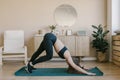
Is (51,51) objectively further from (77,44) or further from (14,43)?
(14,43)

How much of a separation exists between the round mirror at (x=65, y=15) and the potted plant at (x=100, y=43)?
753 mm

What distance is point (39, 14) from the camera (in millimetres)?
6727

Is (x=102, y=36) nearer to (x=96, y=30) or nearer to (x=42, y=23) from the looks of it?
(x=96, y=30)

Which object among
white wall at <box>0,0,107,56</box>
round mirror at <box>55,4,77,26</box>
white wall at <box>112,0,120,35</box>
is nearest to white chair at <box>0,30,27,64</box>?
white wall at <box>0,0,107,56</box>

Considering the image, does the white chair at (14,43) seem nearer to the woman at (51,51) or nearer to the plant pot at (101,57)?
the woman at (51,51)

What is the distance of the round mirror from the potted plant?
75cm

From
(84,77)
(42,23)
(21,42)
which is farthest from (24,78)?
(42,23)

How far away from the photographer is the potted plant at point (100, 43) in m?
6.36

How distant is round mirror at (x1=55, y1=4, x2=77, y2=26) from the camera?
22.3 feet

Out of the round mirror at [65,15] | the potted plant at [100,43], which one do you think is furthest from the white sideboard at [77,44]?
the round mirror at [65,15]

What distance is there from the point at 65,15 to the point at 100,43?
137 cm

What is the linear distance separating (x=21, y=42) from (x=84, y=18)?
2002 mm

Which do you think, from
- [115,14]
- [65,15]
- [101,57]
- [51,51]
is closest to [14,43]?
[65,15]

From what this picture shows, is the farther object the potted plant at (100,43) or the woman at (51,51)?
the potted plant at (100,43)
